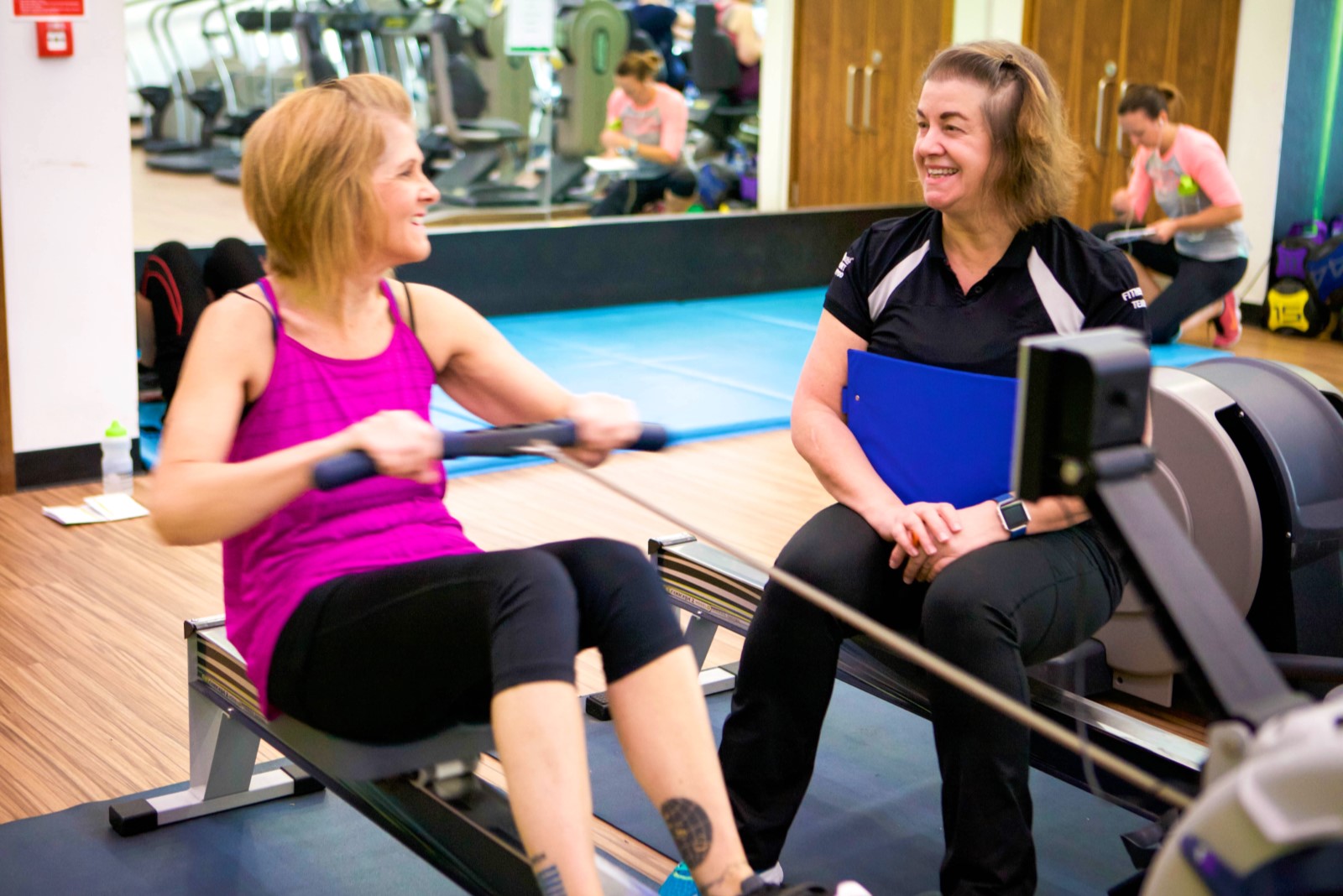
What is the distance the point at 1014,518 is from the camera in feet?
6.26

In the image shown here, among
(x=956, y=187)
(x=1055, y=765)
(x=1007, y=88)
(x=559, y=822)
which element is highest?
(x=1007, y=88)

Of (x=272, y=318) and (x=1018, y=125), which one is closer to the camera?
(x=272, y=318)

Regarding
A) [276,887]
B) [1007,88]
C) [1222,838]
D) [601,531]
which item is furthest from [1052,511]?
[601,531]

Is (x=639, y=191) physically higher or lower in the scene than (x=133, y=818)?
higher

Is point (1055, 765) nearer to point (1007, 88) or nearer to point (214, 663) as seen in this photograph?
point (1007, 88)

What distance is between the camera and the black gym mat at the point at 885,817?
2.07 metres

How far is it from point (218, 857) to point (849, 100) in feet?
21.5

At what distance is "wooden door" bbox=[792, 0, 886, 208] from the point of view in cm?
789

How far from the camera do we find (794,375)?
18.4 feet

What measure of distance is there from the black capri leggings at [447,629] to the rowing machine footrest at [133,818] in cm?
69

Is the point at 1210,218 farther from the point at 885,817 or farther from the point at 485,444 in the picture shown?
the point at 485,444

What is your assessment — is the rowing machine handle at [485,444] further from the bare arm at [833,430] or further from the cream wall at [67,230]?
the cream wall at [67,230]

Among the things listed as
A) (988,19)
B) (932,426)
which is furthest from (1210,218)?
(932,426)

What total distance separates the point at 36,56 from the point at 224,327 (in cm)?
261
